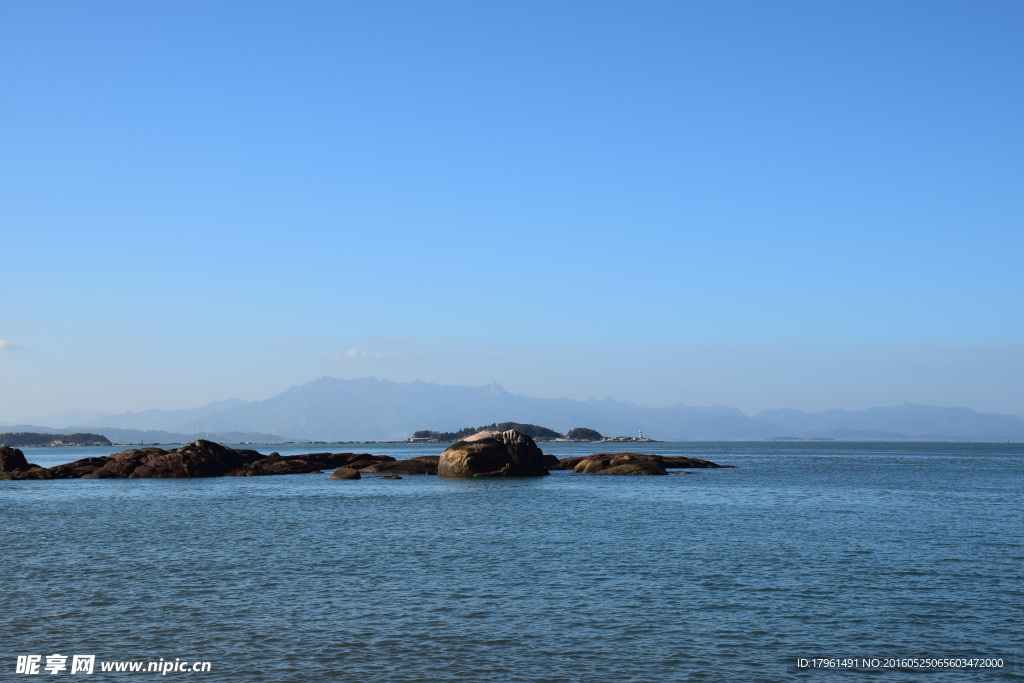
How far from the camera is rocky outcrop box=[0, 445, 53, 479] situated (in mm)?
75812

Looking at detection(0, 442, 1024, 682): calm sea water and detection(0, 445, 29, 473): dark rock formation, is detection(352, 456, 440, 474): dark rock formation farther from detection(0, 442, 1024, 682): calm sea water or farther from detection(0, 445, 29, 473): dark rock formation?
detection(0, 442, 1024, 682): calm sea water

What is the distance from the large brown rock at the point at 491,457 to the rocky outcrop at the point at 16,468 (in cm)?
3772

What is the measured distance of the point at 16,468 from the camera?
7744 centimetres

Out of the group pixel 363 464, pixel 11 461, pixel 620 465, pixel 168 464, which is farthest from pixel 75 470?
pixel 620 465

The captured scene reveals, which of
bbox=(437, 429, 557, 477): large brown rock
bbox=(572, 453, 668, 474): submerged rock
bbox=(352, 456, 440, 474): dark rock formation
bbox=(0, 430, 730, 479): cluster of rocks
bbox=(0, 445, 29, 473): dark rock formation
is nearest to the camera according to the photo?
bbox=(437, 429, 557, 477): large brown rock

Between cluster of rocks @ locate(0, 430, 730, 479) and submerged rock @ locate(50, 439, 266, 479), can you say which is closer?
cluster of rocks @ locate(0, 430, 730, 479)

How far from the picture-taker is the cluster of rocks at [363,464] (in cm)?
6775

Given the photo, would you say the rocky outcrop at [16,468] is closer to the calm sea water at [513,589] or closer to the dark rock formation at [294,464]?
the dark rock formation at [294,464]

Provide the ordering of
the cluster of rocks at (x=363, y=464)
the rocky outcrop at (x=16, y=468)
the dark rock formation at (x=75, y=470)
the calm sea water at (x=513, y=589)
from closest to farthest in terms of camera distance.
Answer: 1. the calm sea water at (x=513, y=589)
2. the cluster of rocks at (x=363, y=464)
3. the rocky outcrop at (x=16, y=468)
4. the dark rock formation at (x=75, y=470)

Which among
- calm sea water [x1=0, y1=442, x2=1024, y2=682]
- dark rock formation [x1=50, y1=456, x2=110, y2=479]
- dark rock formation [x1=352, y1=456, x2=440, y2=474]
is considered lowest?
dark rock formation [x1=50, y1=456, x2=110, y2=479]

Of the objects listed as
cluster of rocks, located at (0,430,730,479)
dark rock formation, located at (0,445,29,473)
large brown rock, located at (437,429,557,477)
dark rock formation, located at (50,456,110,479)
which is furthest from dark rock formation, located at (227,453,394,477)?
dark rock formation, located at (0,445,29,473)

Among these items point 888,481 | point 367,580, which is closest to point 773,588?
point 367,580

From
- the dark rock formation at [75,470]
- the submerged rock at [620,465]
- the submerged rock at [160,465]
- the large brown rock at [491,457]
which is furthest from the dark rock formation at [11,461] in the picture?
the submerged rock at [620,465]

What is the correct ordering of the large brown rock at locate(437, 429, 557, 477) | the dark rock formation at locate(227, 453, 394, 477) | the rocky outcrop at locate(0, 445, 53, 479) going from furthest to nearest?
the dark rock formation at locate(227, 453, 394, 477) → the rocky outcrop at locate(0, 445, 53, 479) → the large brown rock at locate(437, 429, 557, 477)
